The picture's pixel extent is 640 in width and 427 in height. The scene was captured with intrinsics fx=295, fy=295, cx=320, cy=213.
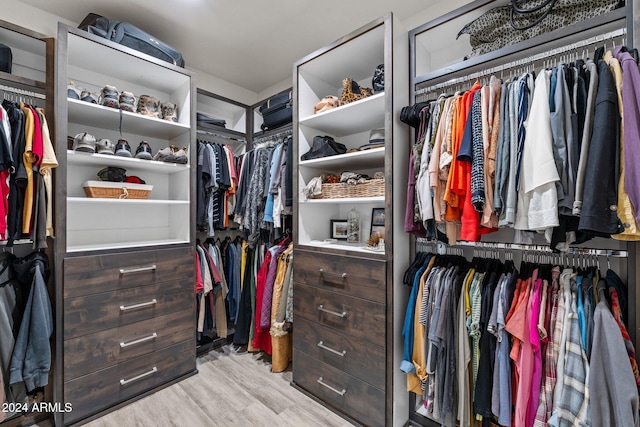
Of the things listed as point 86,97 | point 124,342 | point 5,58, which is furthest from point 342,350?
point 5,58

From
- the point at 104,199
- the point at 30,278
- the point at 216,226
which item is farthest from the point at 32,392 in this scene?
the point at 216,226

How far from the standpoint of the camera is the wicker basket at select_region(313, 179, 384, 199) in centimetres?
174

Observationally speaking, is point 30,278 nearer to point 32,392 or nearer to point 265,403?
point 32,392

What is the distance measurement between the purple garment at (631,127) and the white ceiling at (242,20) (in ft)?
4.52

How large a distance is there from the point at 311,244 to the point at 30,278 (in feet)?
5.24

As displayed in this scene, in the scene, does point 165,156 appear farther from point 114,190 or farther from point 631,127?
point 631,127

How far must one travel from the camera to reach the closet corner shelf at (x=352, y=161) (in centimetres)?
176

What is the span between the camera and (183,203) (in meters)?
2.23

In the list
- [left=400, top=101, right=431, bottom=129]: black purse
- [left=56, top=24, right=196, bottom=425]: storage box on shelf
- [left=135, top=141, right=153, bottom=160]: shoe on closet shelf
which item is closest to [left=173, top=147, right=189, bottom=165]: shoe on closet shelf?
[left=56, top=24, right=196, bottom=425]: storage box on shelf

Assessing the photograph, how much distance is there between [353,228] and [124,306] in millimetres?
1598

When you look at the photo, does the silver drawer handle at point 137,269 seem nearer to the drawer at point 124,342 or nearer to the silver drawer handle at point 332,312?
the drawer at point 124,342

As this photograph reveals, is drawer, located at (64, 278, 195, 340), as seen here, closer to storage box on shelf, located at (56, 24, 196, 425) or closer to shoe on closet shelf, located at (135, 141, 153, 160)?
storage box on shelf, located at (56, 24, 196, 425)

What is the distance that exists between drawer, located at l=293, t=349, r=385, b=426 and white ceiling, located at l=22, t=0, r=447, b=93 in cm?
238

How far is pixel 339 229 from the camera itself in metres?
2.31
